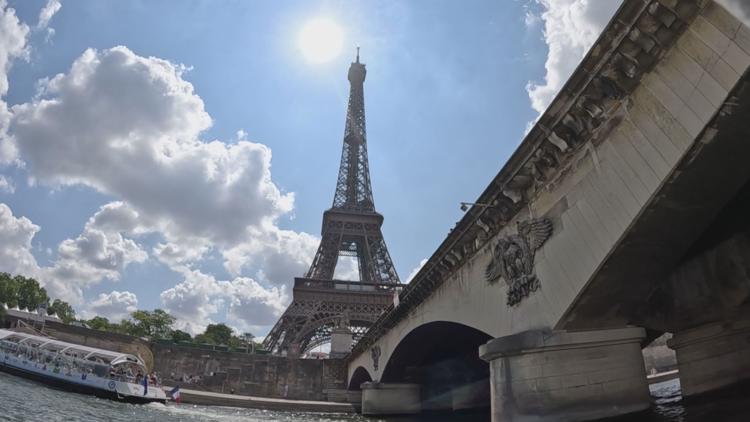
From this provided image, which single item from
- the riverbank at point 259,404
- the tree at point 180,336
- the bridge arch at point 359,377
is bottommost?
the riverbank at point 259,404

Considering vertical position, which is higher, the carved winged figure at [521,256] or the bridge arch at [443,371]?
the carved winged figure at [521,256]

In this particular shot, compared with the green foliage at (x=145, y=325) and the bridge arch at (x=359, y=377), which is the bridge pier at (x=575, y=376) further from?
the green foliage at (x=145, y=325)

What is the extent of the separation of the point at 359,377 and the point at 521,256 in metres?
33.3

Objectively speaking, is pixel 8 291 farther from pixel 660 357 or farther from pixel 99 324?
pixel 660 357

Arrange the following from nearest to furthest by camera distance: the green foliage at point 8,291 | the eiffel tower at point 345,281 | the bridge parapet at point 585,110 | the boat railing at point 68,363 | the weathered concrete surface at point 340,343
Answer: the bridge parapet at point 585,110, the boat railing at point 68,363, the weathered concrete surface at point 340,343, the eiffel tower at point 345,281, the green foliage at point 8,291

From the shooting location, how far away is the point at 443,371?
3011 centimetres

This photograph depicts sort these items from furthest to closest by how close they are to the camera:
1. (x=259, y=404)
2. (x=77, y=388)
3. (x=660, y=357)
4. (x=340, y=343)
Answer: (x=340, y=343) < (x=660, y=357) < (x=259, y=404) < (x=77, y=388)

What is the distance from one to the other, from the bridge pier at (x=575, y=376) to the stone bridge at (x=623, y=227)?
2cm

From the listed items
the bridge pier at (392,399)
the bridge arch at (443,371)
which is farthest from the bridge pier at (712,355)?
the bridge pier at (392,399)

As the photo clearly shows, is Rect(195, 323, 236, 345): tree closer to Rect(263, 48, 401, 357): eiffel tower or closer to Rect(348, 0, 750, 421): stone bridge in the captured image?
Rect(263, 48, 401, 357): eiffel tower

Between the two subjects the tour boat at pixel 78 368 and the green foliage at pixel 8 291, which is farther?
the green foliage at pixel 8 291

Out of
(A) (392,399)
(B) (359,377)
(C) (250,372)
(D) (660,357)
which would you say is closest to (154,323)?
(C) (250,372)

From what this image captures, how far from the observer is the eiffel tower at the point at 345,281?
5453 cm

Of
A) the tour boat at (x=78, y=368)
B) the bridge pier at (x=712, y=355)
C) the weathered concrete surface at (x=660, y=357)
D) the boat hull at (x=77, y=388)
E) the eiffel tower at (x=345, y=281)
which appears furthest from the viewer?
the eiffel tower at (x=345, y=281)
